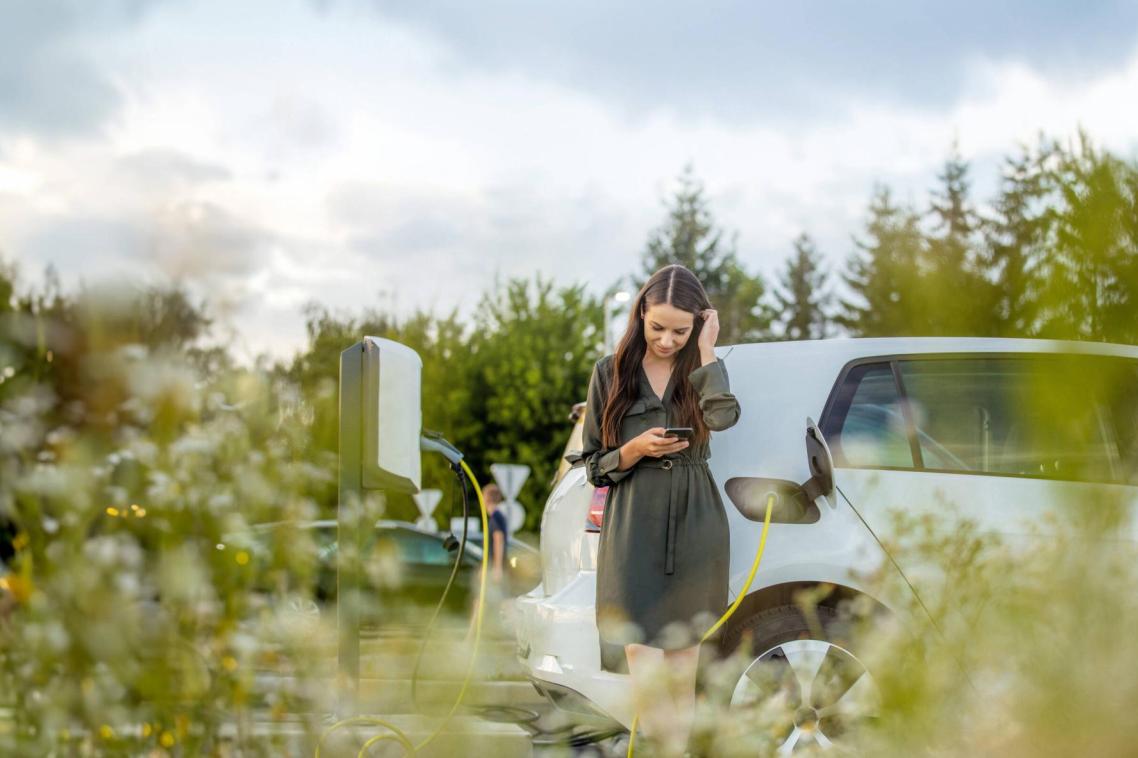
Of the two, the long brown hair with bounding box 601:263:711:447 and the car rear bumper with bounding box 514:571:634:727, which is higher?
the long brown hair with bounding box 601:263:711:447

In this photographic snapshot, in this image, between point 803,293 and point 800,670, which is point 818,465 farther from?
point 803,293

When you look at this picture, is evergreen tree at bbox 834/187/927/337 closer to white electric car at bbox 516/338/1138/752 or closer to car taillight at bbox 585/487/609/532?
white electric car at bbox 516/338/1138/752

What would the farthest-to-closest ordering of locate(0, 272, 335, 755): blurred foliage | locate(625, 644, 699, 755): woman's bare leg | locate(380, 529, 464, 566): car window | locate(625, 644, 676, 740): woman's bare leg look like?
locate(380, 529, 464, 566): car window, locate(625, 644, 699, 755): woman's bare leg, locate(625, 644, 676, 740): woman's bare leg, locate(0, 272, 335, 755): blurred foliage

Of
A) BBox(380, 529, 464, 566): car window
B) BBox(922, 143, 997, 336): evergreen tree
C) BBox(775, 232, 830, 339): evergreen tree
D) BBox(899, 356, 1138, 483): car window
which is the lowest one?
BBox(380, 529, 464, 566): car window

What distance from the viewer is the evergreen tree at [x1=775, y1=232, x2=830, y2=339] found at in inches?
2116

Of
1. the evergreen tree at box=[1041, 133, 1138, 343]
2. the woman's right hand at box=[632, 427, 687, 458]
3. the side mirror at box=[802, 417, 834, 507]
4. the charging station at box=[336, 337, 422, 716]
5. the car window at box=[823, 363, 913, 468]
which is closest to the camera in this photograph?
the evergreen tree at box=[1041, 133, 1138, 343]

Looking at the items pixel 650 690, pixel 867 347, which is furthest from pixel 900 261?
pixel 867 347

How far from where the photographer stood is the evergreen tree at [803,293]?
53.8 meters

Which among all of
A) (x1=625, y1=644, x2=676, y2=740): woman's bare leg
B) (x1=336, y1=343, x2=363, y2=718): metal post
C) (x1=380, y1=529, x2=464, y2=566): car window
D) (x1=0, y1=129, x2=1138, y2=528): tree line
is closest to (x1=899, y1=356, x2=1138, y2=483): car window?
(x1=0, y1=129, x2=1138, y2=528): tree line

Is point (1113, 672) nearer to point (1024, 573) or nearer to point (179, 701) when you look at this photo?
point (1024, 573)

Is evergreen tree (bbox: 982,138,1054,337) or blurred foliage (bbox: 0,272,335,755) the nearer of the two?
evergreen tree (bbox: 982,138,1054,337)

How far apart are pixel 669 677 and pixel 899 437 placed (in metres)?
1.49

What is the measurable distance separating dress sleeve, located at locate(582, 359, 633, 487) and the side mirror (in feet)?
2.04

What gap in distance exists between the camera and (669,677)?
9.53 ft
